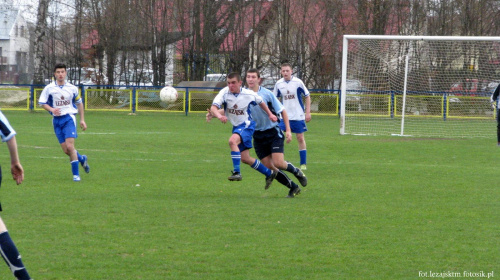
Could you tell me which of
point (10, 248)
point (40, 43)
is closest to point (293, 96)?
point (10, 248)

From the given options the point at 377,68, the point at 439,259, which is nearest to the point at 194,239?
the point at 439,259

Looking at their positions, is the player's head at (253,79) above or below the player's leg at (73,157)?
above

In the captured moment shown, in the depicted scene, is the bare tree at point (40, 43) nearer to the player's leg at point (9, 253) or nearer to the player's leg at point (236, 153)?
the player's leg at point (236, 153)

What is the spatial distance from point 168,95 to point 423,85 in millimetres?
10103

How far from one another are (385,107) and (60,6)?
18.9 meters

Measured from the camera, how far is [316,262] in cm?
535

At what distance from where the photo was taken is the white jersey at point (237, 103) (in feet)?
29.2

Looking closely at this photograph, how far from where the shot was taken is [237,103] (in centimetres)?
908

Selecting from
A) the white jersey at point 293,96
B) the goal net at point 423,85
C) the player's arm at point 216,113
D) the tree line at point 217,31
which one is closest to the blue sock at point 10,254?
the player's arm at point 216,113

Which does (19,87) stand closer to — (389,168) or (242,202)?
(389,168)

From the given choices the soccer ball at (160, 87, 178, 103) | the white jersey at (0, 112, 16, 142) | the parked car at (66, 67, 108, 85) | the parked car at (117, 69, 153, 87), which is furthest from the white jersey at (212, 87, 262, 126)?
the parked car at (117, 69, 153, 87)

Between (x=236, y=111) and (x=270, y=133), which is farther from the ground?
(x=236, y=111)

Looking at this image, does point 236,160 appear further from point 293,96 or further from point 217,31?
point 217,31

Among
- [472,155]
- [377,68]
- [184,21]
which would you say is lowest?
[472,155]
